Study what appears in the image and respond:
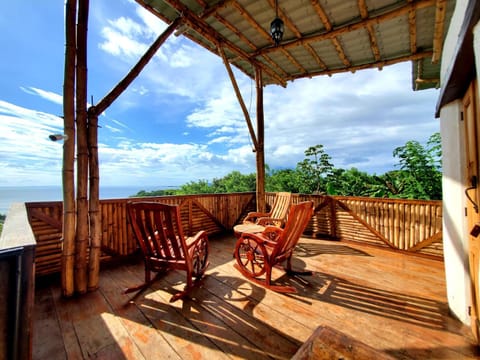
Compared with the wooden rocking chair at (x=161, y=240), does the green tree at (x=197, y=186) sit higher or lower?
higher

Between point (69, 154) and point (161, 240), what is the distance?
4.71 feet

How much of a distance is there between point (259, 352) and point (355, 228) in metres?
3.56

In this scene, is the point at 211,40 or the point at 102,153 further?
the point at 211,40

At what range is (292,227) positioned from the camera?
7.49 ft

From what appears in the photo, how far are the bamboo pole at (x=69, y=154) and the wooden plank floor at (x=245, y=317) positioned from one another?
33 cm

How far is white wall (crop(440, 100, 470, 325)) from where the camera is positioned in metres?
1.62

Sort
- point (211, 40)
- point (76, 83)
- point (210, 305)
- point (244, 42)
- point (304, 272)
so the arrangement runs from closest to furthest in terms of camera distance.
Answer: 1. point (210, 305)
2. point (76, 83)
3. point (304, 272)
4. point (211, 40)
5. point (244, 42)

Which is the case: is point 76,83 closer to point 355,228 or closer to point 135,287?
point 135,287

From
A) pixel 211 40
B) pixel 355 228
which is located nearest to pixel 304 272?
pixel 355 228

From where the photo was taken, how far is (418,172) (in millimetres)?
4699

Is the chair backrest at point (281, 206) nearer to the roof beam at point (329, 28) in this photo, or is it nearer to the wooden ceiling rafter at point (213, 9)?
the roof beam at point (329, 28)

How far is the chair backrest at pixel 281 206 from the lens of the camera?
159 inches

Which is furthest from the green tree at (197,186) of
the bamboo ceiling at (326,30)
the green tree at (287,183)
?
the bamboo ceiling at (326,30)

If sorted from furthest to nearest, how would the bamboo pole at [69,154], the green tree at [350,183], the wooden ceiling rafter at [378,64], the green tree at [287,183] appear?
the green tree at [287,183]
the green tree at [350,183]
the wooden ceiling rafter at [378,64]
the bamboo pole at [69,154]
